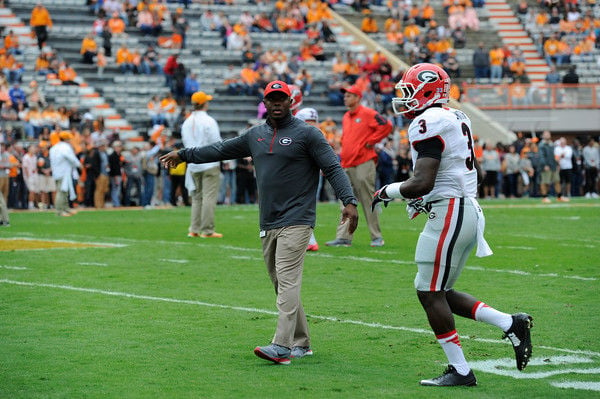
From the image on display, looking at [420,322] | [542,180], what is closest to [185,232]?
[420,322]

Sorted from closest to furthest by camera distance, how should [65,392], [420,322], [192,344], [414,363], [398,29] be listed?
[65,392]
[414,363]
[192,344]
[420,322]
[398,29]

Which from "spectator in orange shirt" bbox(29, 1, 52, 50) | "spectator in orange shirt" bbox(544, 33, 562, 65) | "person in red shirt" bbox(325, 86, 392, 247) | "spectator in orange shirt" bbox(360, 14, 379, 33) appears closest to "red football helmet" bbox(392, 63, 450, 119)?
"person in red shirt" bbox(325, 86, 392, 247)

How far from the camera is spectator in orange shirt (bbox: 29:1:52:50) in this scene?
32344mm

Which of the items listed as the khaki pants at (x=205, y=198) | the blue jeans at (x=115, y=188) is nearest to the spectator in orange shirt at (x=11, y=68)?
the blue jeans at (x=115, y=188)

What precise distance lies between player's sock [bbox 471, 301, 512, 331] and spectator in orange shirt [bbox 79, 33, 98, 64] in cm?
2677

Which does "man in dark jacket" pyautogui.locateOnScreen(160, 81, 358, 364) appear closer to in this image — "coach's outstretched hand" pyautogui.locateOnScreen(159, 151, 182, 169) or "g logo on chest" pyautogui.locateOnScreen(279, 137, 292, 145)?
"g logo on chest" pyautogui.locateOnScreen(279, 137, 292, 145)

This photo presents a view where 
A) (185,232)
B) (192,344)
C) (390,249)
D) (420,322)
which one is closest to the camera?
(192,344)

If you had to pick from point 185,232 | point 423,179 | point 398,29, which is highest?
point 398,29

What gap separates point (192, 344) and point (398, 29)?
33.1 m

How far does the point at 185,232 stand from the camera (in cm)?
1806

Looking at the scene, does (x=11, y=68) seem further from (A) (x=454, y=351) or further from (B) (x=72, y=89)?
(A) (x=454, y=351)

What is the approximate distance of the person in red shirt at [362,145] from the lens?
1541 cm

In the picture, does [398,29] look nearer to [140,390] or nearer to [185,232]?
[185,232]

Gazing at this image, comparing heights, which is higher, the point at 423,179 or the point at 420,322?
the point at 423,179
